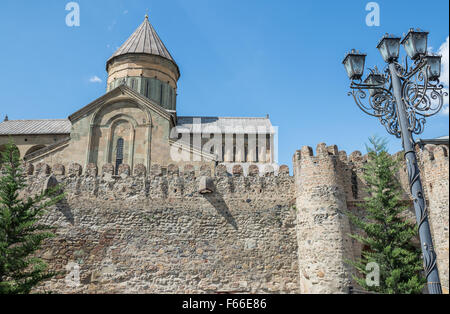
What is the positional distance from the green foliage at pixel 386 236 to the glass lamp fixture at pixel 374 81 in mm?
3156

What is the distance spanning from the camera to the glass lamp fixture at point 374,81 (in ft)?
21.9

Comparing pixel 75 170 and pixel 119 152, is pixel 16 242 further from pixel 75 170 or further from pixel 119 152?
pixel 119 152

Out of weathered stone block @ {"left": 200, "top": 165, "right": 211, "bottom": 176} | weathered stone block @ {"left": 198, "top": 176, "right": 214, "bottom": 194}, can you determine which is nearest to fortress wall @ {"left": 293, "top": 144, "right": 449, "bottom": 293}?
weathered stone block @ {"left": 198, "top": 176, "right": 214, "bottom": 194}

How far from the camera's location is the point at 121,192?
10.8m

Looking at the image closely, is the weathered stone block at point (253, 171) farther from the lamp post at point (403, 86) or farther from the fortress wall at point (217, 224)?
the lamp post at point (403, 86)

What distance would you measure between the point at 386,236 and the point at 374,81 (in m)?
3.70

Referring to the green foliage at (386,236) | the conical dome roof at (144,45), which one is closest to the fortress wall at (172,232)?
the green foliage at (386,236)

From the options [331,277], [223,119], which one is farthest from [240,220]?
[223,119]

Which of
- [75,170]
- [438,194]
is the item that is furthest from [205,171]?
[438,194]

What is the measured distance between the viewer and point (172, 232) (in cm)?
1027

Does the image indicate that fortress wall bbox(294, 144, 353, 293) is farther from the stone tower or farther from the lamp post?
the stone tower

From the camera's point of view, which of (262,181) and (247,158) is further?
(247,158)
